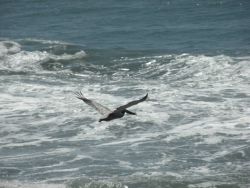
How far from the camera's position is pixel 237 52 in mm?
23953

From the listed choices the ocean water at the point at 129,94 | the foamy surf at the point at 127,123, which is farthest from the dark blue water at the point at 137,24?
the foamy surf at the point at 127,123

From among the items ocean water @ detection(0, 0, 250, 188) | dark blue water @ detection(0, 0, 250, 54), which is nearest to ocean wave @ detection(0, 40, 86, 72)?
ocean water @ detection(0, 0, 250, 188)

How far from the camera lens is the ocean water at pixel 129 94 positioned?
44.3 feet

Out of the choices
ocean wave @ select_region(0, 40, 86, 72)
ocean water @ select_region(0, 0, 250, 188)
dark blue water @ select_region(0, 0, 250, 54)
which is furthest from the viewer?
dark blue water @ select_region(0, 0, 250, 54)

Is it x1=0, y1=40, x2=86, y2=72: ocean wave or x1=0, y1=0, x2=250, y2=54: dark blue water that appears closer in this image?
x1=0, y1=40, x2=86, y2=72: ocean wave

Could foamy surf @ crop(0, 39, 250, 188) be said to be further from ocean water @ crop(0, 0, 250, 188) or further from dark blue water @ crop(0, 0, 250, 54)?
dark blue water @ crop(0, 0, 250, 54)

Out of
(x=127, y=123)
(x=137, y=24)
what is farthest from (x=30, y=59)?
(x=127, y=123)

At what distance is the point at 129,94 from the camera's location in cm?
1931

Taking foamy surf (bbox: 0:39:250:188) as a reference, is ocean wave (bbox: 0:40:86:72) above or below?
below

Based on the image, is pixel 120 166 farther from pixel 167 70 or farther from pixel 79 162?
pixel 167 70

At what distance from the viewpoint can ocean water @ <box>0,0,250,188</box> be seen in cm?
1350

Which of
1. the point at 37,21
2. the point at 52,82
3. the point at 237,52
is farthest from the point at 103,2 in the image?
the point at 52,82

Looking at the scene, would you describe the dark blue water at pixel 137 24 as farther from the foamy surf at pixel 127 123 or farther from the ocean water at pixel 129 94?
the foamy surf at pixel 127 123

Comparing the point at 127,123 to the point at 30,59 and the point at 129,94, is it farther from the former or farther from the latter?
the point at 30,59
